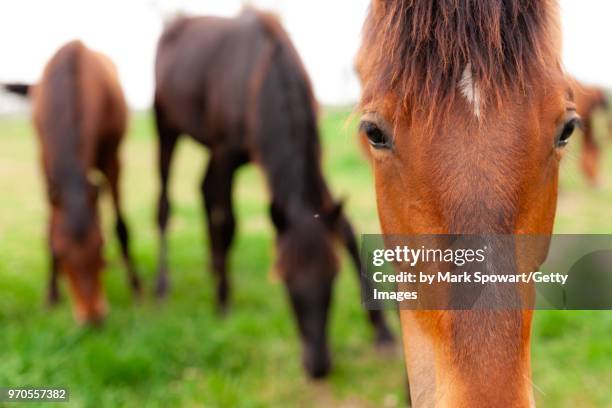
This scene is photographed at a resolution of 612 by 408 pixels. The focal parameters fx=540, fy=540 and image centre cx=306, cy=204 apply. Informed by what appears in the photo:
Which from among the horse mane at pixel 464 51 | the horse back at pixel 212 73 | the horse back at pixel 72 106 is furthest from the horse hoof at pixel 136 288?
the horse mane at pixel 464 51

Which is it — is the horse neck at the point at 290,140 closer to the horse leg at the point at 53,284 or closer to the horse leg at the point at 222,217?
the horse leg at the point at 222,217

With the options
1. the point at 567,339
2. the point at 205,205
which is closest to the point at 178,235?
the point at 205,205

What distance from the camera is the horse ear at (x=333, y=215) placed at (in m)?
3.73

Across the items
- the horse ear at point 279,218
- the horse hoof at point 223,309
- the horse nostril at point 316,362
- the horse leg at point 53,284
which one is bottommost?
the horse hoof at point 223,309

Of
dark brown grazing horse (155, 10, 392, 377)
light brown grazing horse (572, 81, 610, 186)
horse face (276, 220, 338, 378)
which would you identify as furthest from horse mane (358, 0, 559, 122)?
light brown grazing horse (572, 81, 610, 186)

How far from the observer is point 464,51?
58.7 inches

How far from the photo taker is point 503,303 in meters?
1.37

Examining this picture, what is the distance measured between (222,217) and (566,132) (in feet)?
11.6

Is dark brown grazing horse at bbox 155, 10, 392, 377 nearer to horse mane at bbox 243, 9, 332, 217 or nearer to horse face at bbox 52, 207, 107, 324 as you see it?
horse mane at bbox 243, 9, 332, 217

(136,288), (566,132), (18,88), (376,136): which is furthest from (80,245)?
(566,132)

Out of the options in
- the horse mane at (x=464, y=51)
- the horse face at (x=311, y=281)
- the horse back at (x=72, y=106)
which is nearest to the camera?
the horse mane at (x=464, y=51)

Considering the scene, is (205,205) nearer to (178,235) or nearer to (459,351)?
(178,235)

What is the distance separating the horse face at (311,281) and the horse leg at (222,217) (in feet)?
3.97

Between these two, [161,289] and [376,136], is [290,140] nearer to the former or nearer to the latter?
[161,289]
